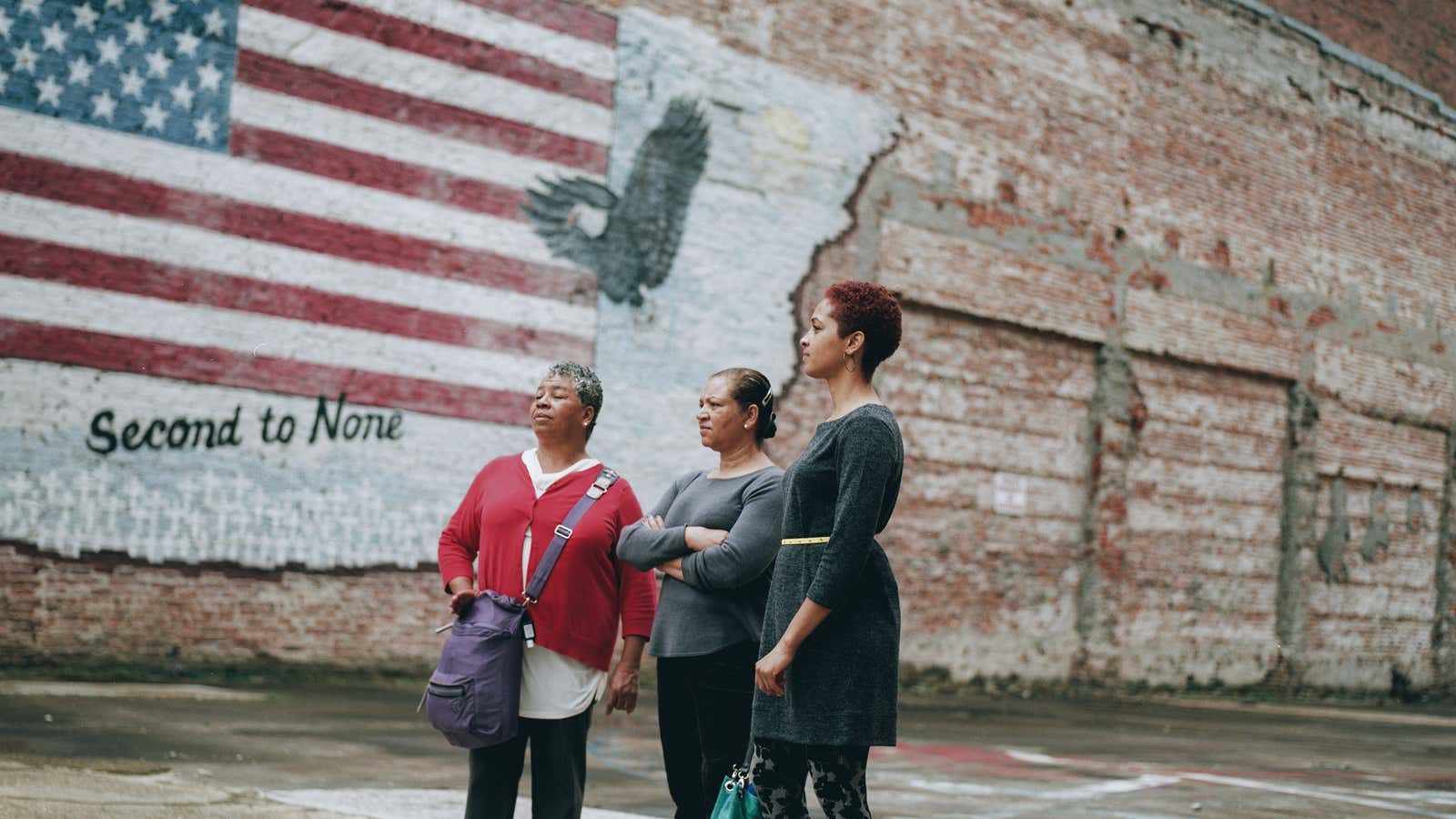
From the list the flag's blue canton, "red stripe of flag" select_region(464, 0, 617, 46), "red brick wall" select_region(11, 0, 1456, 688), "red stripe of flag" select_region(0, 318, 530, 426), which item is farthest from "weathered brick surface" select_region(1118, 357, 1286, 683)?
the flag's blue canton

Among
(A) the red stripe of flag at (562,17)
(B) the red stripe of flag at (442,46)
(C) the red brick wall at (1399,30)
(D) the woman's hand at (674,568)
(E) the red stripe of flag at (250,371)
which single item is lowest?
(D) the woman's hand at (674,568)

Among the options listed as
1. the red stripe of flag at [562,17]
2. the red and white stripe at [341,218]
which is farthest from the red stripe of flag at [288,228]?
the red stripe of flag at [562,17]

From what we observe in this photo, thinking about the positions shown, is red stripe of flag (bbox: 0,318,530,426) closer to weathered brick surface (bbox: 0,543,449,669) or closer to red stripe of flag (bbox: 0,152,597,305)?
red stripe of flag (bbox: 0,152,597,305)

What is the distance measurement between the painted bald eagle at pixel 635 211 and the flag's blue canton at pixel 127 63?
2.42m

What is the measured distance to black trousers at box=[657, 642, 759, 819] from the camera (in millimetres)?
3930

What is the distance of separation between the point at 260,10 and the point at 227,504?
335 cm

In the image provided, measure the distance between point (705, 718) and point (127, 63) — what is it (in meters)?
7.22

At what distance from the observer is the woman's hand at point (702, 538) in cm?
392

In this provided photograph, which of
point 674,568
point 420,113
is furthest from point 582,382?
point 420,113

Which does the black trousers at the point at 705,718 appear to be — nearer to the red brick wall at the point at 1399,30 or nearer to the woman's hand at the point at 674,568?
the woman's hand at the point at 674,568

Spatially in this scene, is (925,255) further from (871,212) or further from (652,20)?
(652,20)

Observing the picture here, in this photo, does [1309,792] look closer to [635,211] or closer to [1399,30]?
[635,211]

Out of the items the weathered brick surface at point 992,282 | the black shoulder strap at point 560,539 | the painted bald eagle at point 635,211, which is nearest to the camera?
the black shoulder strap at point 560,539

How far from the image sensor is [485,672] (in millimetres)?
3701
